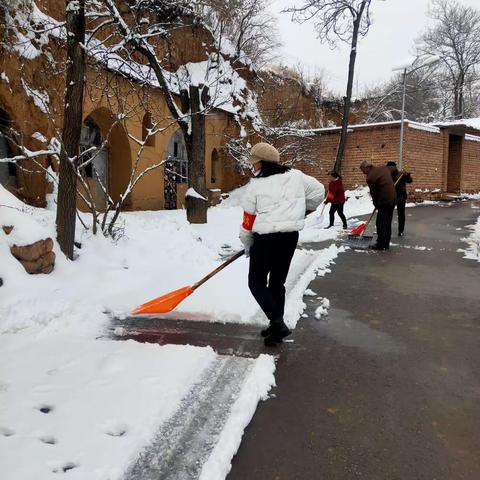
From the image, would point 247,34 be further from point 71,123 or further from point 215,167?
point 71,123

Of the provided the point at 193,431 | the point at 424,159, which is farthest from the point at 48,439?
the point at 424,159

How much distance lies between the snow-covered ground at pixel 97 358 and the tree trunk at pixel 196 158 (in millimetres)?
3577

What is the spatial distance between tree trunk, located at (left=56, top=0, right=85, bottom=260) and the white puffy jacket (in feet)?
9.96

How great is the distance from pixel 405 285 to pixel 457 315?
4.33 ft

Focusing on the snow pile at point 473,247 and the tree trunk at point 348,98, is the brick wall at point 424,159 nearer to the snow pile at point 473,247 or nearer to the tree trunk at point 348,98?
the tree trunk at point 348,98

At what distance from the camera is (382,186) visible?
28.7 feet

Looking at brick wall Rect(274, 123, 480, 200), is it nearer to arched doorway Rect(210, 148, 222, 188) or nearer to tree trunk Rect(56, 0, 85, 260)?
arched doorway Rect(210, 148, 222, 188)

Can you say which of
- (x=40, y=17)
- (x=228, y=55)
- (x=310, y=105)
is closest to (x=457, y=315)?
(x=40, y=17)

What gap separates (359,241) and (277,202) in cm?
626

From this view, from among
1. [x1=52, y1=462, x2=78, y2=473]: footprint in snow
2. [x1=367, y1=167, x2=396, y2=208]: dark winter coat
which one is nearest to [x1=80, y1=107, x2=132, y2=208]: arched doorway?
[x1=367, y1=167, x2=396, y2=208]: dark winter coat

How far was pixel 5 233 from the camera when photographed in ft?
16.5

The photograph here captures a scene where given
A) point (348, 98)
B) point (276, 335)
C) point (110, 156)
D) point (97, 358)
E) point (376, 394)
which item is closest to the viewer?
point (376, 394)

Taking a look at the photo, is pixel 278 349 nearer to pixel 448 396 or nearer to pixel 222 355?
pixel 222 355

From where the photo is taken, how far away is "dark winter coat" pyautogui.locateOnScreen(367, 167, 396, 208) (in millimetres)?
8688
